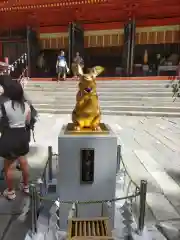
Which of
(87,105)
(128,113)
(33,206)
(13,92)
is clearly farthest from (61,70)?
(33,206)

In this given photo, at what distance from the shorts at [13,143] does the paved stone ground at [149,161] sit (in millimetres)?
567

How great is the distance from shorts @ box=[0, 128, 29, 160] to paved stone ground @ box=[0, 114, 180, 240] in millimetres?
567

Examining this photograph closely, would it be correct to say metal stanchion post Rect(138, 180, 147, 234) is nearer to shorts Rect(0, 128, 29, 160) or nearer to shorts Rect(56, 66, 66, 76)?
shorts Rect(0, 128, 29, 160)

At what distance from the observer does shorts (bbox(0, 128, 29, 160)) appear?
2.69 m

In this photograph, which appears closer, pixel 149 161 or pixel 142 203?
pixel 142 203

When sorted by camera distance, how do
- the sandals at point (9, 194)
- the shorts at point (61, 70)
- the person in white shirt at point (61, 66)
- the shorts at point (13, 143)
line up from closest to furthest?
the shorts at point (13, 143)
the sandals at point (9, 194)
the person in white shirt at point (61, 66)
the shorts at point (61, 70)

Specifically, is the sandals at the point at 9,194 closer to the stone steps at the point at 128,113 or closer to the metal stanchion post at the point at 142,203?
the metal stanchion post at the point at 142,203

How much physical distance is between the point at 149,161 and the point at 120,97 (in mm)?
6212

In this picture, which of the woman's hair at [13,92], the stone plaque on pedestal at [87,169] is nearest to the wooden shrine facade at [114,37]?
the woman's hair at [13,92]

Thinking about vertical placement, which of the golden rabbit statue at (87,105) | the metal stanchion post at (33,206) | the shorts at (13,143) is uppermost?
the golden rabbit statue at (87,105)

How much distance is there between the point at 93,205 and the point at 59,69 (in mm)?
10905

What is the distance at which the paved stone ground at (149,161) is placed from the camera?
8.41 ft

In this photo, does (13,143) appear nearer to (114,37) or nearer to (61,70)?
(61,70)

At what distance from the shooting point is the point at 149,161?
443 centimetres
